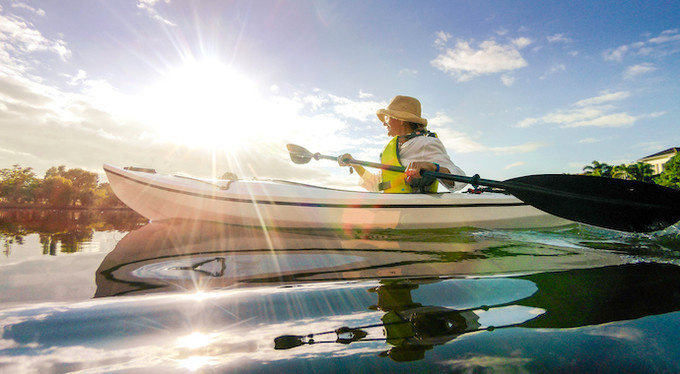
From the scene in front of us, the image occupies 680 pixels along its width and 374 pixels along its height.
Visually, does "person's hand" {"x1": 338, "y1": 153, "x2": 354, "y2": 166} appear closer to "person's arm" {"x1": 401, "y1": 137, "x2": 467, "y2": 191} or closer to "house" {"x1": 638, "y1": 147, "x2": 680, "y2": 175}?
"person's arm" {"x1": 401, "y1": 137, "x2": 467, "y2": 191}

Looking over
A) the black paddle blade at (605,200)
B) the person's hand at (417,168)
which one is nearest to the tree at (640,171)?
the black paddle blade at (605,200)

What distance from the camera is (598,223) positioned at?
347 centimetres

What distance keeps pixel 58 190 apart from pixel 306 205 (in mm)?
24869

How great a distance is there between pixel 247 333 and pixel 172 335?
8.6 inches

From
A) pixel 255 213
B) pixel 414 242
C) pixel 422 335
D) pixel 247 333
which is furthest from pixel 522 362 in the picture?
pixel 255 213

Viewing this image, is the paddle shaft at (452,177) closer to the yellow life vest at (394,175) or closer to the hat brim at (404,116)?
the yellow life vest at (394,175)

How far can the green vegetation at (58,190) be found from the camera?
2112 centimetres

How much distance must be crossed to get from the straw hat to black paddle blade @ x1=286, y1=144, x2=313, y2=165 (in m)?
2.18

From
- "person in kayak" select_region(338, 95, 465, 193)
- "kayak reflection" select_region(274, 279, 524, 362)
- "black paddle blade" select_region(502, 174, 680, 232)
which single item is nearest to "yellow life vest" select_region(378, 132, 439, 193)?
"person in kayak" select_region(338, 95, 465, 193)

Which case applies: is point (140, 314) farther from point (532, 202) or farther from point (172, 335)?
point (532, 202)

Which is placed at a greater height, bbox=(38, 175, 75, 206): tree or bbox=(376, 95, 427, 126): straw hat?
bbox=(376, 95, 427, 126): straw hat

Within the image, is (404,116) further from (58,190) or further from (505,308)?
(58,190)

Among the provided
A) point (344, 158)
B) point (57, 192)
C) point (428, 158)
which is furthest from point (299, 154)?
point (57, 192)

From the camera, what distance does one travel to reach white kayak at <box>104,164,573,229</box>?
14.1 ft
